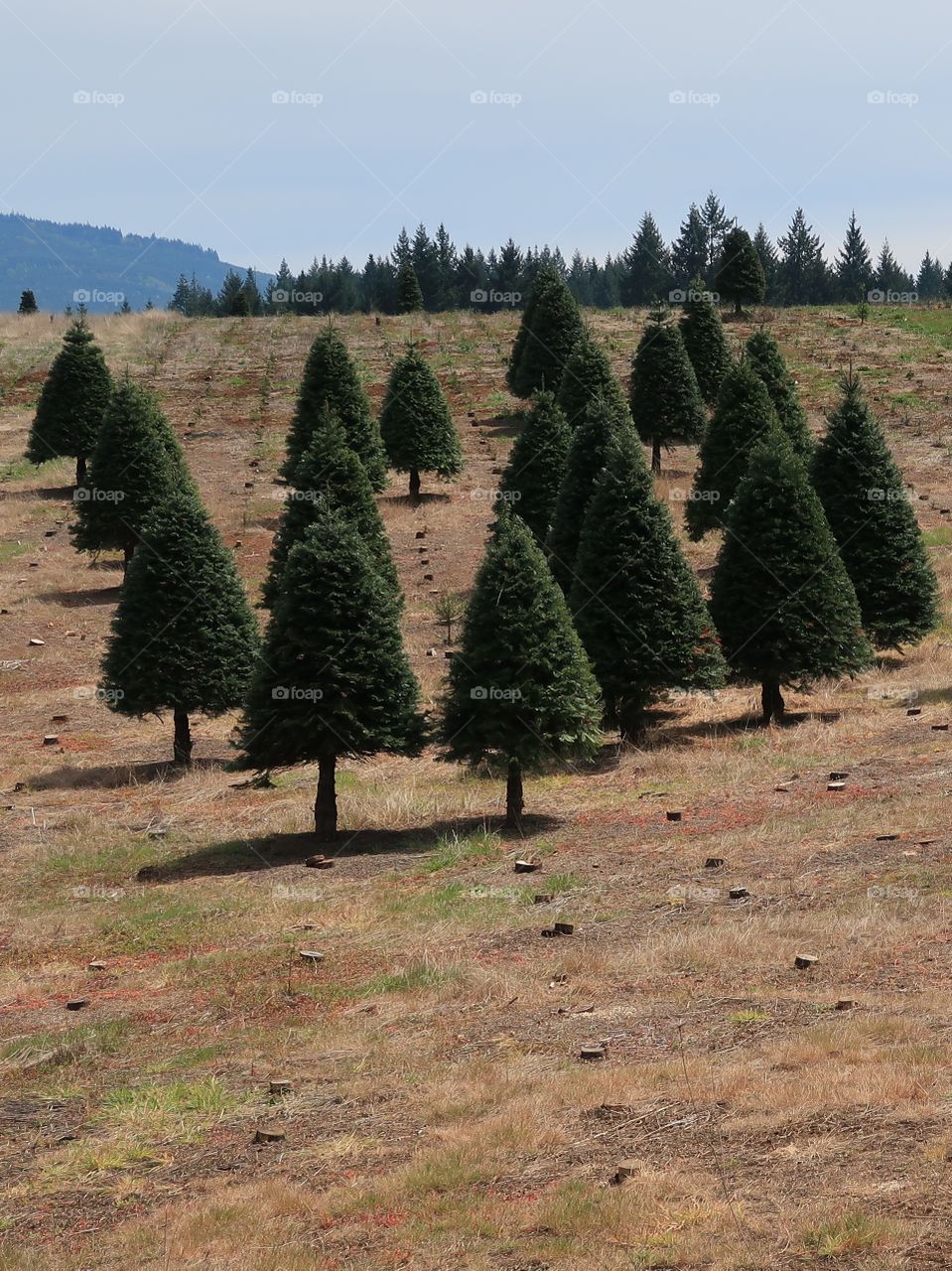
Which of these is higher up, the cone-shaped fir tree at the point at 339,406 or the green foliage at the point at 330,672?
the cone-shaped fir tree at the point at 339,406

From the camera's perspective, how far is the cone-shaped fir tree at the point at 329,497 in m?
40.8

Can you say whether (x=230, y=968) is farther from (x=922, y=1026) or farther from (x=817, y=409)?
(x=817, y=409)

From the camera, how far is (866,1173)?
1054 centimetres

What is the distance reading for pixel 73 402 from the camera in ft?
205

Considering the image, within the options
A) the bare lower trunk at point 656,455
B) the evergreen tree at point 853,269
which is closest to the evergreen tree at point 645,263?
the evergreen tree at point 853,269

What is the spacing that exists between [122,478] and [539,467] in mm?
16269

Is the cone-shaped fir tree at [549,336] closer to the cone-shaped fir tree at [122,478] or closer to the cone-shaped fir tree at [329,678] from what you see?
the cone-shaped fir tree at [122,478]

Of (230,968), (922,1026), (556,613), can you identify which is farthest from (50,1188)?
(556,613)

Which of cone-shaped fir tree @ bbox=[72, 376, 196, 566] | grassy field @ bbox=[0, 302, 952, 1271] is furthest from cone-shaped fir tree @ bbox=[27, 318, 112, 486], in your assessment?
grassy field @ bbox=[0, 302, 952, 1271]

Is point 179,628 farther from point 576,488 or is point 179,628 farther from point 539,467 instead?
point 539,467

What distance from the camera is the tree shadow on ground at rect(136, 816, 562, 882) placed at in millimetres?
25406

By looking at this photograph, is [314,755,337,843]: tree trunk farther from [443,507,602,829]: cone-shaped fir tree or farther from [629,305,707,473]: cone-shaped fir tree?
[629,305,707,473]: cone-shaped fir tree

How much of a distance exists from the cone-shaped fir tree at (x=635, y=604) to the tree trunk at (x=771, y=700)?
6.98 ft

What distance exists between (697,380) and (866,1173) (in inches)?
2425
